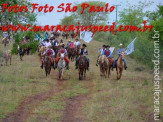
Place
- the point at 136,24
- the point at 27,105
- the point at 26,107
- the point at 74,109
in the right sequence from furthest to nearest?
the point at 136,24
the point at 27,105
the point at 26,107
the point at 74,109

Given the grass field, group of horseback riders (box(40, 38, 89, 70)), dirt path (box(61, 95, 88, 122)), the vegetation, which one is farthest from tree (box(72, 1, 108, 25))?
dirt path (box(61, 95, 88, 122))

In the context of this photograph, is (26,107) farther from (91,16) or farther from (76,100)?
(91,16)

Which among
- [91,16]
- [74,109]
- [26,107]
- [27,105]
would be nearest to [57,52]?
[27,105]

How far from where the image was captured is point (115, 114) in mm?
12625

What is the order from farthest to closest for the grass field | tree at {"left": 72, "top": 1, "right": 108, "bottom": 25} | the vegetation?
tree at {"left": 72, "top": 1, "right": 108, "bottom": 25} < the vegetation < the grass field

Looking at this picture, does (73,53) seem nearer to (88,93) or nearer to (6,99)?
(88,93)

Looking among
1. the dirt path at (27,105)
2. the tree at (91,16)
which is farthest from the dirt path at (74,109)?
the tree at (91,16)

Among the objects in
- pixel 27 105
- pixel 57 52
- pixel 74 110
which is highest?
pixel 57 52

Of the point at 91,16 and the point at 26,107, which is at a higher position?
the point at 91,16

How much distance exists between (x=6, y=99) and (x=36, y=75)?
9.22 metres

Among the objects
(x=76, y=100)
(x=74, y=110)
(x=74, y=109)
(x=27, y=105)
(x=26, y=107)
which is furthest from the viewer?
(x=76, y=100)

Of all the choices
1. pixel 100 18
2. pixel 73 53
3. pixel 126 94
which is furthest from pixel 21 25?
pixel 100 18

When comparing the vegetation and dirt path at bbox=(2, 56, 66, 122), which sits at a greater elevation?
the vegetation

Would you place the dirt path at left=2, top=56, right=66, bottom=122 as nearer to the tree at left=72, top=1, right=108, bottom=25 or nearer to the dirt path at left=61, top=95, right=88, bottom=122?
the dirt path at left=61, top=95, right=88, bottom=122
